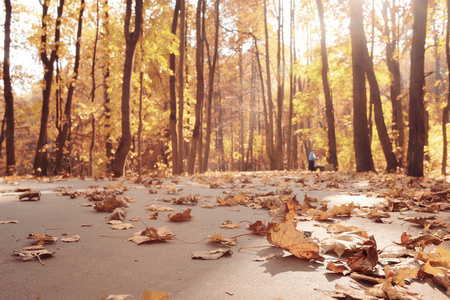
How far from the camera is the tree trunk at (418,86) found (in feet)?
21.2

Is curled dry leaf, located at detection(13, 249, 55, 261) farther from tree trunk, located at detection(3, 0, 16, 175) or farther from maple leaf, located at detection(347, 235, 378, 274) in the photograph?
tree trunk, located at detection(3, 0, 16, 175)

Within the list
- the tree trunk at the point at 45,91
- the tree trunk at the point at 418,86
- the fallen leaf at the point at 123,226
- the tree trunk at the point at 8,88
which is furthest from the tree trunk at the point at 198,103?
the fallen leaf at the point at 123,226

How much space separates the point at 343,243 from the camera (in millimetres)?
1598

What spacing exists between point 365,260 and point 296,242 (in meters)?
0.32

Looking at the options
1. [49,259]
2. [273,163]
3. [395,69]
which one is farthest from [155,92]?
[49,259]

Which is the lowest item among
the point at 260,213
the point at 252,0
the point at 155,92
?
the point at 260,213

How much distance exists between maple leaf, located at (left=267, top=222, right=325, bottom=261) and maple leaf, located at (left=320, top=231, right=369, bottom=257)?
0.08 m

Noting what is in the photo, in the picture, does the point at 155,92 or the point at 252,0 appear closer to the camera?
the point at 155,92

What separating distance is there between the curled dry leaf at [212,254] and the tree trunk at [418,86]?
6.30m

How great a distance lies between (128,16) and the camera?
7.40m

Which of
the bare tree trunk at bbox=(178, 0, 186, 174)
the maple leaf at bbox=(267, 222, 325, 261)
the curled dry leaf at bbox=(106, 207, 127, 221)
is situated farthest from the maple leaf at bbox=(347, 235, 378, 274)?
the bare tree trunk at bbox=(178, 0, 186, 174)

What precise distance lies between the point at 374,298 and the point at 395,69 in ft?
49.8

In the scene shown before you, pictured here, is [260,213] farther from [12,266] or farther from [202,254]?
[12,266]

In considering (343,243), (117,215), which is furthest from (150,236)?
(343,243)
